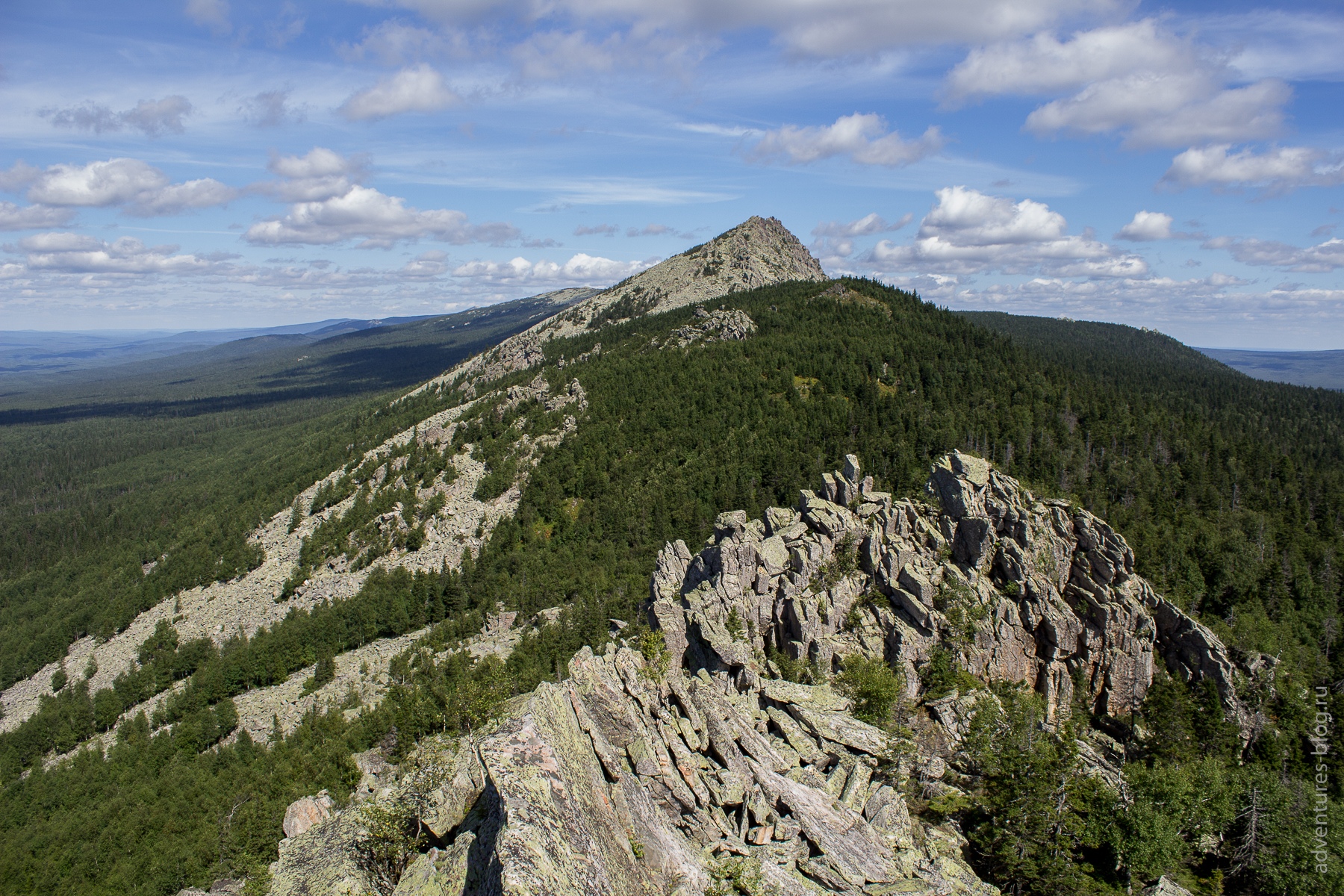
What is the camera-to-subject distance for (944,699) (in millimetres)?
50188

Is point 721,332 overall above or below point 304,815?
above

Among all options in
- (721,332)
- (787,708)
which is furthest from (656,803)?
(721,332)

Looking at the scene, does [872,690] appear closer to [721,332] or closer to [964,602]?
[964,602]

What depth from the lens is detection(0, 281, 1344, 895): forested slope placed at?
129 ft

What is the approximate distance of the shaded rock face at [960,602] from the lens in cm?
5481

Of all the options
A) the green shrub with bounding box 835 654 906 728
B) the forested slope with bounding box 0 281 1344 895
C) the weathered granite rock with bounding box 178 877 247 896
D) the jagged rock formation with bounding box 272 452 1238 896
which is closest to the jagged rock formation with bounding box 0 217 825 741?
the forested slope with bounding box 0 281 1344 895

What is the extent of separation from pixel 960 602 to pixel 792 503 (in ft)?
197

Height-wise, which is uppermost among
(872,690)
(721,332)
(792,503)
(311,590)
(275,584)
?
(721,332)

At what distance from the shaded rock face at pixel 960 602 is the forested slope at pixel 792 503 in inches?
158

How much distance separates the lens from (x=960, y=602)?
187 feet

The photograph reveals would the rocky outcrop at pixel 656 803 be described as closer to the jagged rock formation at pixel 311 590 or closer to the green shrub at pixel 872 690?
the green shrub at pixel 872 690

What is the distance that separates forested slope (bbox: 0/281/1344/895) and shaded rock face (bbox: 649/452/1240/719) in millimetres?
4022

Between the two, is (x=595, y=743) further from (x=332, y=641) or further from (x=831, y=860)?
(x=332, y=641)

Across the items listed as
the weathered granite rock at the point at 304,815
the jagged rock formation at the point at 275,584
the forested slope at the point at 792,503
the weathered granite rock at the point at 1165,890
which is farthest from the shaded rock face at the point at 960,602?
the jagged rock formation at the point at 275,584
